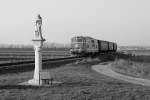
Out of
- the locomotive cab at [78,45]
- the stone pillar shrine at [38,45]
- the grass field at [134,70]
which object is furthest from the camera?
the locomotive cab at [78,45]

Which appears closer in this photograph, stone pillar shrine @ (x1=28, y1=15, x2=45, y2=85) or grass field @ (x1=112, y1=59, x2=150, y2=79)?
stone pillar shrine @ (x1=28, y1=15, x2=45, y2=85)

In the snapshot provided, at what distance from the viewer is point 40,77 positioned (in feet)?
45.8

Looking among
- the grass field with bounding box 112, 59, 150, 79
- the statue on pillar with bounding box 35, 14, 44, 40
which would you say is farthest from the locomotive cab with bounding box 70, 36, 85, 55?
the statue on pillar with bounding box 35, 14, 44, 40

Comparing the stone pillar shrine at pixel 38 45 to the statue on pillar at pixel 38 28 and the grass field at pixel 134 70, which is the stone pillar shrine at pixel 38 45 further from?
the grass field at pixel 134 70

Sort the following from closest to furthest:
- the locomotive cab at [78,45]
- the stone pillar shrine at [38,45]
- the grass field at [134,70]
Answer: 1. the stone pillar shrine at [38,45]
2. the grass field at [134,70]
3. the locomotive cab at [78,45]

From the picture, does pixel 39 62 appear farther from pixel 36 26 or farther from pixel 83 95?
pixel 83 95

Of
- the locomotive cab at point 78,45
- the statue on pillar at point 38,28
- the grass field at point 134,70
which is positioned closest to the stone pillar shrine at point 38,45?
the statue on pillar at point 38,28

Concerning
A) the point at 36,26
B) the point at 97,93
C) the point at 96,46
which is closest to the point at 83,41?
the point at 96,46

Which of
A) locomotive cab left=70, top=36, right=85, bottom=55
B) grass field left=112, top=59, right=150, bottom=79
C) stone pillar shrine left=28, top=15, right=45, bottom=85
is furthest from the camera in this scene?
locomotive cab left=70, top=36, right=85, bottom=55

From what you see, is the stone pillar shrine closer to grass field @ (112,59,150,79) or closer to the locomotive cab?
grass field @ (112,59,150,79)

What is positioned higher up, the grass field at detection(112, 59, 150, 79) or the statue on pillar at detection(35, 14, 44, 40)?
the statue on pillar at detection(35, 14, 44, 40)

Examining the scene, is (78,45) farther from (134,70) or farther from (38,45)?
(38,45)

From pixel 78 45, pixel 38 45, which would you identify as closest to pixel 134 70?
pixel 38 45

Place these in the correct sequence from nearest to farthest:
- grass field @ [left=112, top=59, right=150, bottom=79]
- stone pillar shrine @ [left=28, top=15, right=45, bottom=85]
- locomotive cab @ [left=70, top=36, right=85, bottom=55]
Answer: stone pillar shrine @ [left=28, top=15, right=45, bottom=85] < grass field @ [left=112, top=59, right=150, bottom=79] < locomotive cab @ [left=70, top=36, right=85, bottom=55]
